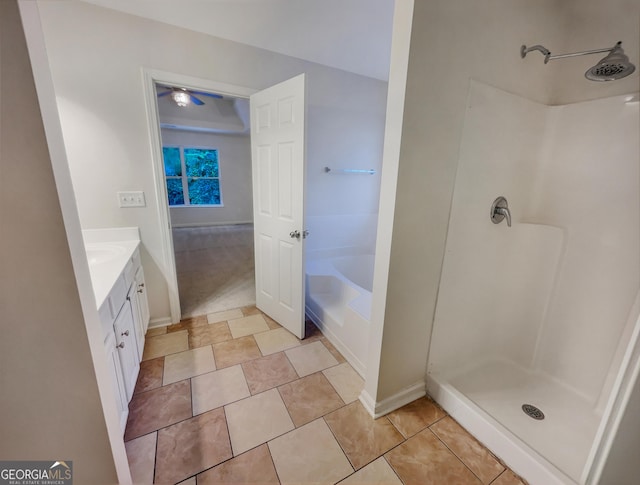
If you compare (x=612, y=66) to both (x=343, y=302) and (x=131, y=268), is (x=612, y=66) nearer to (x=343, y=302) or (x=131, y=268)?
(x=343, y=302)

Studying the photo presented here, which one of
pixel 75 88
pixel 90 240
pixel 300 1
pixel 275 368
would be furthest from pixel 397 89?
pixel 90 240

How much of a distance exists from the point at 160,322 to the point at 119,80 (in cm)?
193

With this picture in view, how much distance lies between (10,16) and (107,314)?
3.55ft

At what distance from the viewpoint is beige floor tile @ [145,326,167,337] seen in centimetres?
220

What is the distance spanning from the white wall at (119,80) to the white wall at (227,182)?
4853 millimetres

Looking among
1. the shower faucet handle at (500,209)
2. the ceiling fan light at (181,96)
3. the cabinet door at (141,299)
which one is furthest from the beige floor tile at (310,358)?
the ceiling fan light at (181,96)

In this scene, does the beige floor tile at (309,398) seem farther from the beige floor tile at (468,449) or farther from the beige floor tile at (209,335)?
the beige floor tile at (209,335)

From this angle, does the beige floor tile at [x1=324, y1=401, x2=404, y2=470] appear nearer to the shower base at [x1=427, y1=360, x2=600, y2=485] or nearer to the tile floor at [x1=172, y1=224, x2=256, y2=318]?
the shower base at [x1=427, y1=360, x2=600, y2=485]

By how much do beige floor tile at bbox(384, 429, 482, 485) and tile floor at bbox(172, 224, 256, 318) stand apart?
192 cm

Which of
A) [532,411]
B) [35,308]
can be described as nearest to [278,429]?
[35,308]

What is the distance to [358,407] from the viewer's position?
1553 mm

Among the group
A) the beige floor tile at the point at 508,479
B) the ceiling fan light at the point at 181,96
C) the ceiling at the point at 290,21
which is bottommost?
the beige floor tile at the point at 508,479

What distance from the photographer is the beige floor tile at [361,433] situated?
4.22 feet

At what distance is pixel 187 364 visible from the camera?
6.11ft
